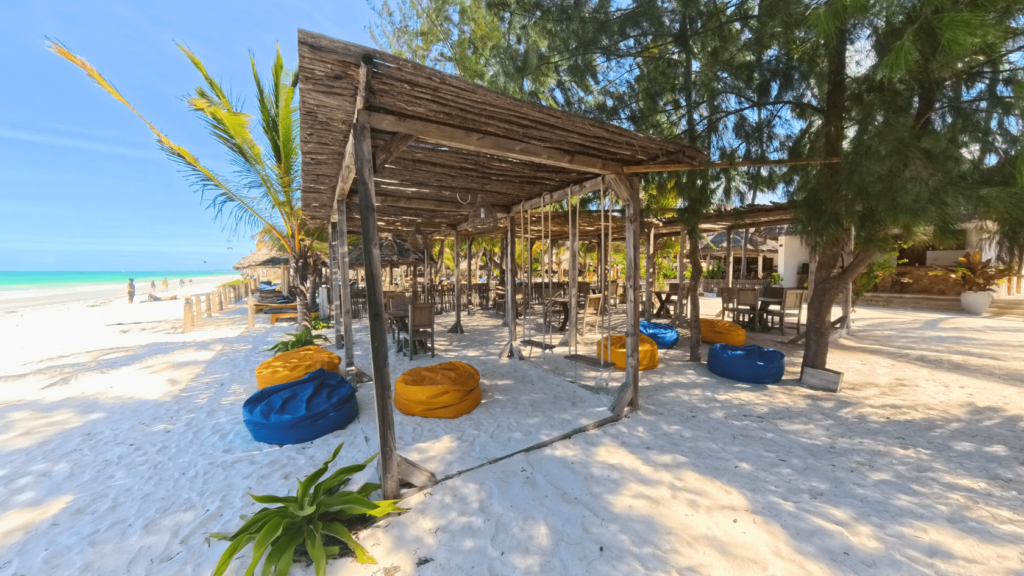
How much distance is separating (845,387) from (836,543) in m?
3.56

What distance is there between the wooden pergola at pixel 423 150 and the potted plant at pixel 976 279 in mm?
12353

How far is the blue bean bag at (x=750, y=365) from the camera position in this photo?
4.93 metres

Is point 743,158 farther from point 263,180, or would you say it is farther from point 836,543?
point 263,180

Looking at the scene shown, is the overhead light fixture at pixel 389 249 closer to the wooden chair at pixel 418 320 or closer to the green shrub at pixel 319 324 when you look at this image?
the wooden chair at pixel 418 320

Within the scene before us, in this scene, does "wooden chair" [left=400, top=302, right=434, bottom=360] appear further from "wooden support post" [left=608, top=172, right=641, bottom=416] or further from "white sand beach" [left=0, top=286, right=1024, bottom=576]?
"wooden support post" [left=608, top=172, right=641, bottom=416]

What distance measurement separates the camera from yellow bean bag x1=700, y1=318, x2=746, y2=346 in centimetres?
689

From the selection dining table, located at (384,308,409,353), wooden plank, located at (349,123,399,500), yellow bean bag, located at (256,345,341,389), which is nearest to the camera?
wooden plank, located at (349,123,399,500)

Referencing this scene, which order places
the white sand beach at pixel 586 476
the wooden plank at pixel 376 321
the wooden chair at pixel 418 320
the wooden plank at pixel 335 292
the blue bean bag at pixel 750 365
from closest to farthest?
the white sand beach at pixel 586 476
the wooden plank at pixel 376 321
the blue bean bag at pixel 750 365
the wooden chair at pixel 418 320
the wooden plank at pixel 335 292

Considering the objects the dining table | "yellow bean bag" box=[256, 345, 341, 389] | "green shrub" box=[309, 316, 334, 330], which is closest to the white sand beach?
"yellow bean bag" box=[256, 345, 341, 389]

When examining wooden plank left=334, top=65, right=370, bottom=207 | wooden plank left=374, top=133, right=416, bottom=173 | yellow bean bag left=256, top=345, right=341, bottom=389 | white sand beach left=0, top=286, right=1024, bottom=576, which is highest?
wooden plank left=334, top=65, right=370, bottom=207

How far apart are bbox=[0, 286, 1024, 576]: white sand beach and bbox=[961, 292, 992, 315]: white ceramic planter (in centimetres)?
710

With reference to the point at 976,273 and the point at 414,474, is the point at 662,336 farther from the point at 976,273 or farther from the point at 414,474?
the point at 976,273

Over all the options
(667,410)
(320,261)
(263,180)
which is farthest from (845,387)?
(320,261)

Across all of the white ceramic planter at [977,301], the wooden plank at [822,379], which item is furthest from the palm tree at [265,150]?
the white ceramic planter at [977,301]
